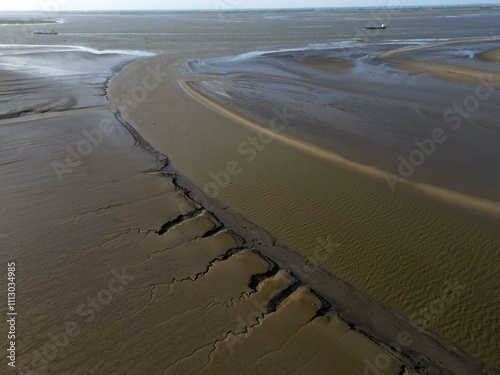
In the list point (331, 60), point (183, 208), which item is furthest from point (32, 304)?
point (331, 60)

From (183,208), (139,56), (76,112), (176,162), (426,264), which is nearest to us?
(426,264)

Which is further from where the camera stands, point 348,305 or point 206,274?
point 206,274

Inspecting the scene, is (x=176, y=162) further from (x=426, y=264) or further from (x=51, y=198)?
(x=426, y=264)
